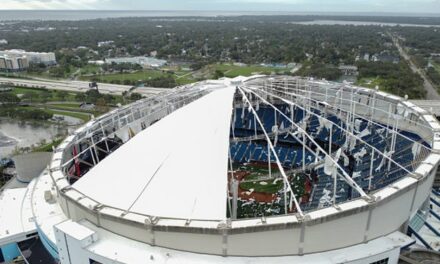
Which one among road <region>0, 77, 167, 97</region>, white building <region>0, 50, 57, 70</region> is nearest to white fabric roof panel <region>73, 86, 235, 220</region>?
road <region>0, 77, 167, 97</region>

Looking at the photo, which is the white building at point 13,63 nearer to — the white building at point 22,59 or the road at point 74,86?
the white building at point 22,59

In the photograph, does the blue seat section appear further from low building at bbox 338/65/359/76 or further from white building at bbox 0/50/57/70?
white building at bbox 0/50/57/70

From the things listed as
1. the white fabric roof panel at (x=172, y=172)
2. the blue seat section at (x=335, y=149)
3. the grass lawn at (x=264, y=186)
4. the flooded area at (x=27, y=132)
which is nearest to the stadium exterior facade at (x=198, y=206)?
the white fabric roof panel at (x=172, y=172)

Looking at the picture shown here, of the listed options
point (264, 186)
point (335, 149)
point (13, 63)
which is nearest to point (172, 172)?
point (264, 186)

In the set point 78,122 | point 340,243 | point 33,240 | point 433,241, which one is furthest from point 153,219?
point 78,122

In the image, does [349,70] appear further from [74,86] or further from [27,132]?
[27,132]

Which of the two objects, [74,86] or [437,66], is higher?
[437,66]
